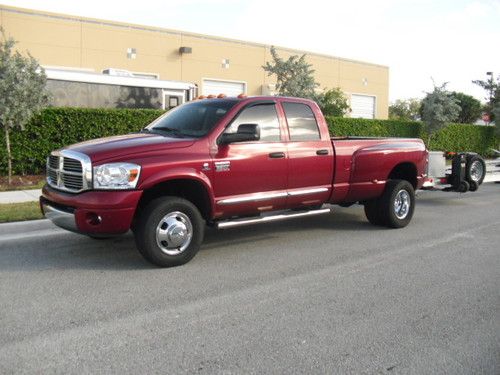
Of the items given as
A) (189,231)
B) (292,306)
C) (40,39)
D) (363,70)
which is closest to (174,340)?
(292,306)

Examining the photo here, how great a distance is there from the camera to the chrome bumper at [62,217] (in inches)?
211

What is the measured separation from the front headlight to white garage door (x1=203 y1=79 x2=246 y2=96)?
23594mm

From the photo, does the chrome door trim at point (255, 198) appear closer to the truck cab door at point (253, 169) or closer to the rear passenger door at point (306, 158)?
the truck cab door at point (253, 169)

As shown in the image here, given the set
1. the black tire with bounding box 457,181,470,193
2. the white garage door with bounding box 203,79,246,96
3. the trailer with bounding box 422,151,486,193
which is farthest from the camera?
the white garage door with bounding box 203,79,246,96

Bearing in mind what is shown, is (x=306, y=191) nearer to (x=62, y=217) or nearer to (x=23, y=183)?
(x=62, y=217)

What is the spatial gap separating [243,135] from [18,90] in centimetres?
755

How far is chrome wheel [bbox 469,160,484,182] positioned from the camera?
1083 cm

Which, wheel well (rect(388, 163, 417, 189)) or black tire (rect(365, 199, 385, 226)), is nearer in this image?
black tire (rect(365, 199, 385, 226))

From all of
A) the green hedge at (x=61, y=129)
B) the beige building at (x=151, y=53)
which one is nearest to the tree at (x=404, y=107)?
the beige building at (x=151, y=53)

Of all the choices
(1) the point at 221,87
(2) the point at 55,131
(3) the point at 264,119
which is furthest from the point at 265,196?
(1) the point at 221,87

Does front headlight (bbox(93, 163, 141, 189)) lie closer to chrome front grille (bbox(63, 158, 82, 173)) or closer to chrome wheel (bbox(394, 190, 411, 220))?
chrome front grille (bbox(63, 158, 82, 173))

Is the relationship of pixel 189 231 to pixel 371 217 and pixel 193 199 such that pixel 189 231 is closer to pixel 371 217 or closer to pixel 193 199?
pixel 193 199

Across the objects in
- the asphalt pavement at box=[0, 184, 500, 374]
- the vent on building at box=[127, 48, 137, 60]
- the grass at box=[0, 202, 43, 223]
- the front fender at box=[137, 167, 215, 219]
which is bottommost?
the asphalt pavement at box=[0, 184, 500, 374]

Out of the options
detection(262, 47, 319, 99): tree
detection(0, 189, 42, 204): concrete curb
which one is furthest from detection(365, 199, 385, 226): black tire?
detection(262, 47, 319, 99): tree
